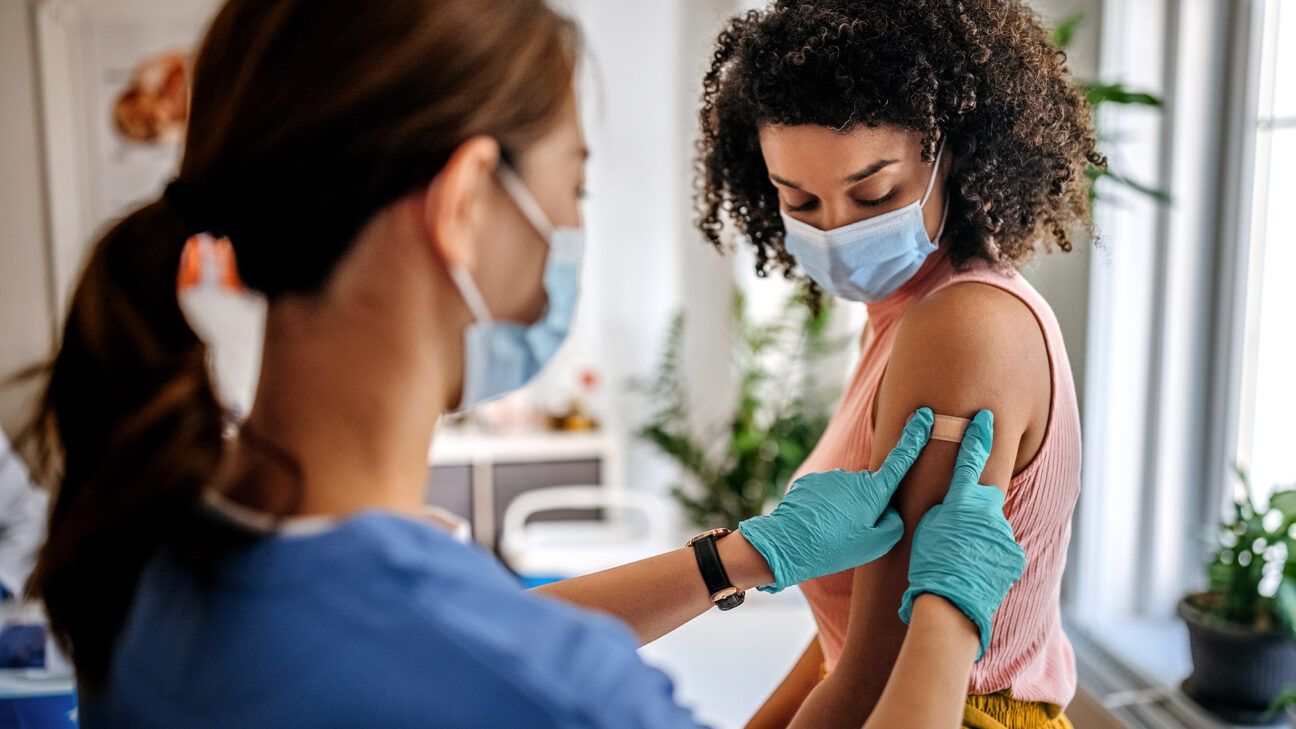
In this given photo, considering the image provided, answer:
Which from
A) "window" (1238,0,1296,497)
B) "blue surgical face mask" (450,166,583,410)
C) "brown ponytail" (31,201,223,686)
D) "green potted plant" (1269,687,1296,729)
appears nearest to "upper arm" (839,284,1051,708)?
"blue surgical face mask" (450,166,583,410)

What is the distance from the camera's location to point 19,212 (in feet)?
12.6

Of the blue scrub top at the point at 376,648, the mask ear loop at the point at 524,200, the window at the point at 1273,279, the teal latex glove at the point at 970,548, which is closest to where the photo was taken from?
the blue scrub top at the point at 376,648

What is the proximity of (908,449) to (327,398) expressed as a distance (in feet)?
1.79

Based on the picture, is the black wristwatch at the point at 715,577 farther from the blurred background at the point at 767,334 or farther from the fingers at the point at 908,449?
the blurred background at the point at 767,334

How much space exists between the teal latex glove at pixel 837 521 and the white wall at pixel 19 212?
12.2ft

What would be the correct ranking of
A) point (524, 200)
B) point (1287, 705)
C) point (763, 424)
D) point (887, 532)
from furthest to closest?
point (763, 424)
point (1287, 705)
point (887, 532)
point (524, 200)

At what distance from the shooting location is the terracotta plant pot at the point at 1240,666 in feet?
6.22

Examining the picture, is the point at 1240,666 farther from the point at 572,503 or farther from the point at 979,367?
the point at 572,503

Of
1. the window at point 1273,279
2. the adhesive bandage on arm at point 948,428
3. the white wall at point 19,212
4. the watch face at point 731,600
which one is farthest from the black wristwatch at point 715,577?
the white wall at point 19,212

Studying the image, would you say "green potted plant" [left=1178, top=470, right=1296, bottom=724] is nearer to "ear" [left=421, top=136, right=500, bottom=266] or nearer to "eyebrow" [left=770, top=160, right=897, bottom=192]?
"eyebrow" [left=770, top=160, right=897, bottom=192]

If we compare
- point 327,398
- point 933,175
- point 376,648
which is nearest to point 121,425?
point 327,398

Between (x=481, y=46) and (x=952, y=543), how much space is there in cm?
57

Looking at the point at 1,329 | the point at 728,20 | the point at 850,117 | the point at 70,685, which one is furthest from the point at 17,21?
the point at 850,117

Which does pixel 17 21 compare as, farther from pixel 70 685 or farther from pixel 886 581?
pixel 886 581
